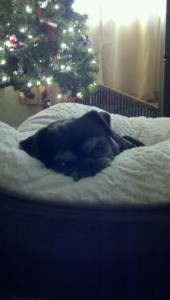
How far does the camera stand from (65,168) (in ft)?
4.43

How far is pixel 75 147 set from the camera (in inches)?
58.4

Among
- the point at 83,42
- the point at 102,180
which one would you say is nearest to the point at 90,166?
the point at 102,180

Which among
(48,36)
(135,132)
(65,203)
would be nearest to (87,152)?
(65,203)

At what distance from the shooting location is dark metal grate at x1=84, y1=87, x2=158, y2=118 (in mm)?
3699

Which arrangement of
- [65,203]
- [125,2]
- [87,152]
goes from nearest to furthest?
[65,203] < [87,152] < [125,2]

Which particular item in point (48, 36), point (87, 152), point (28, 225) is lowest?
point (28, 225)

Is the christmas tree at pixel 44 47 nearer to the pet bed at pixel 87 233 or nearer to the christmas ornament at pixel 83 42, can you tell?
the christmas ornament at pixel 83 42

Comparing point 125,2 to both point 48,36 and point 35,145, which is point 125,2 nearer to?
point 48,36

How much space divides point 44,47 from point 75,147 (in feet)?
5.62

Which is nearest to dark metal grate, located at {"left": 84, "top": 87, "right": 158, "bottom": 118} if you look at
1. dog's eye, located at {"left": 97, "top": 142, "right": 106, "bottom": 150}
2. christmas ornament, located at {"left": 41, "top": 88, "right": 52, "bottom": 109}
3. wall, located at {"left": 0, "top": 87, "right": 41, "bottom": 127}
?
christmas ornament, located at {"left": 41, "top": 88, "right": 52, "bottom": 109}

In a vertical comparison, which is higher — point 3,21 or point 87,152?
point 3,21

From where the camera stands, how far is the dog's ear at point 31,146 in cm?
145

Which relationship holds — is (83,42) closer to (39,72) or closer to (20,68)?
(39,72)

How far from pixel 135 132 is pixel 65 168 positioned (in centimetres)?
115
